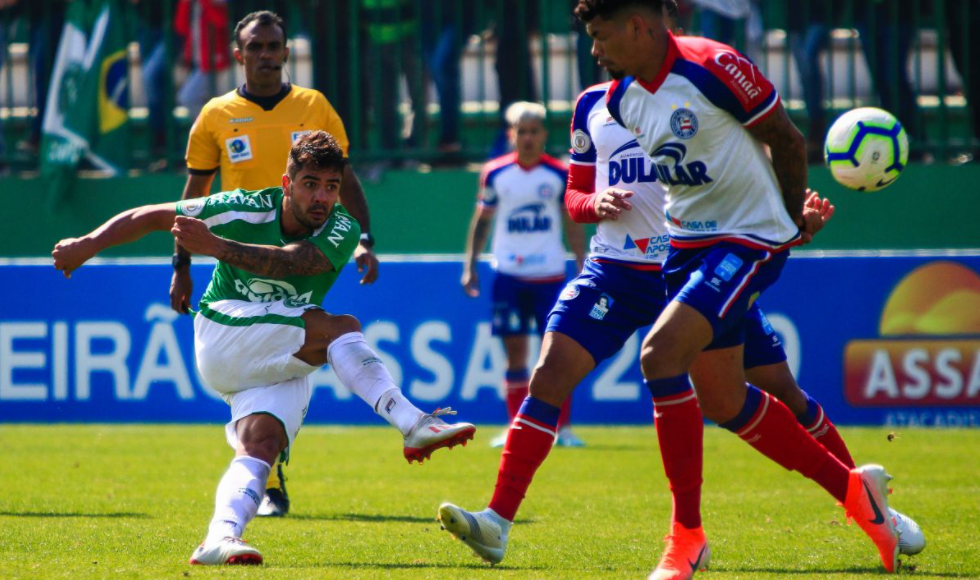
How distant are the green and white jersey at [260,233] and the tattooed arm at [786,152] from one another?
5.61 feet

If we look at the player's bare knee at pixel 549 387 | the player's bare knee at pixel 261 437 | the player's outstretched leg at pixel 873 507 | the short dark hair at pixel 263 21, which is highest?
the short dark hair at pixel 263 21

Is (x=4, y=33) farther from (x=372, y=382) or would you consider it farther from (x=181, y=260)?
(x=372, y=382)

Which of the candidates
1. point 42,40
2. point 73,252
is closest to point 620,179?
point 73,252

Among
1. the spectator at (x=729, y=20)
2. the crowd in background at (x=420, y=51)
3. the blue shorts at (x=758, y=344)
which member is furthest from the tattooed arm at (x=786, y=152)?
the spectator at (x=729, y=20)

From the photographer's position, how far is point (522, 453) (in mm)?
5266

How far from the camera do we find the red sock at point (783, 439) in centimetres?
527

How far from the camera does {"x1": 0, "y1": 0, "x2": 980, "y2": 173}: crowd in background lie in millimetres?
12914

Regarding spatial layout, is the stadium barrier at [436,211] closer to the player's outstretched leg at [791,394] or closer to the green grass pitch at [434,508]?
the green grass pitch at [434,508]

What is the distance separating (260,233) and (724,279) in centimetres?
188

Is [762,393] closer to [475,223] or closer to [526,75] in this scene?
[475,223]

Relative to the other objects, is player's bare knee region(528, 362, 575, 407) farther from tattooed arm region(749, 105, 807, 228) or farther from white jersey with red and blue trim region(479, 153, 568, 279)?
white jersey with red and blue trim region(479, 153, 568, 279)

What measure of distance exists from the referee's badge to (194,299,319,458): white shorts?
151 centimetres

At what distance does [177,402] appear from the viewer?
11141 millimetres

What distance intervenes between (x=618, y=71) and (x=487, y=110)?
11.0 m
